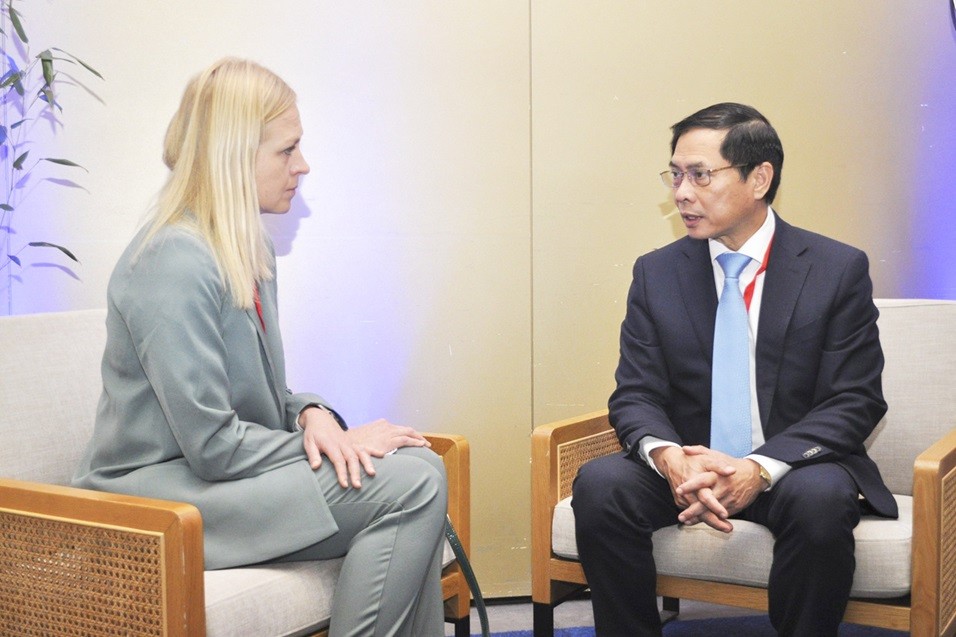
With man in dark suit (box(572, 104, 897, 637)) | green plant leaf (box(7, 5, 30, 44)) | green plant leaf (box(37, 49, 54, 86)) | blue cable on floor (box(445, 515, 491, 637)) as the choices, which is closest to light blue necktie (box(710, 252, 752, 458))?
man in dark suit (box(572, 104, 897, 637))

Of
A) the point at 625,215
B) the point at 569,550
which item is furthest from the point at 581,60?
the point at 569,550

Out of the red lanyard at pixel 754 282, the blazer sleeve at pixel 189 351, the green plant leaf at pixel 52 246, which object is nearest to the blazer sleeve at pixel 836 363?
the red lanyard at pixel 754 282

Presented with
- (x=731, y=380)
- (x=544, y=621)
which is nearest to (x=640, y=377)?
(x=731, y=380)

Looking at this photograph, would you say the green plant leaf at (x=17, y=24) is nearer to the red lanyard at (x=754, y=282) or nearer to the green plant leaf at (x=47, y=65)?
the green plant leaf at (x=47, y=65)

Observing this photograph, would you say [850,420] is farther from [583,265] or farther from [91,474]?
[91,474]

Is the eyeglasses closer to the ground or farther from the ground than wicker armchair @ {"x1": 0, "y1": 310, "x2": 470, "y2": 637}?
farther from the ground

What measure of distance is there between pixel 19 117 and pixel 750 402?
221 cm

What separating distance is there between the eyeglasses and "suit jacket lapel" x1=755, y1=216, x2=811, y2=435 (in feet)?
0.85

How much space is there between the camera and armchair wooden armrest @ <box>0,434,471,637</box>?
1.89 m

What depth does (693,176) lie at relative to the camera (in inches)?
108

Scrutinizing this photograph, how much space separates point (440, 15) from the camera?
10.9 ft

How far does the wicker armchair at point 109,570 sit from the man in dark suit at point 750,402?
69cm

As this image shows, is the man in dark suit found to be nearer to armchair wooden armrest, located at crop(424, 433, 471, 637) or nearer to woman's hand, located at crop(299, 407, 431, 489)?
armchair wooden armrest, located at crop(424, 433, 471, 637)

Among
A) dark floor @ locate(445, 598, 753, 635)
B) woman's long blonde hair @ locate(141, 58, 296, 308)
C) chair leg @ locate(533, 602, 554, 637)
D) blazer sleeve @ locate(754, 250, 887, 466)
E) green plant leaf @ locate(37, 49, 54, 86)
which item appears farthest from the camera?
dark floor @ locate(445, 598, 753, 635)
